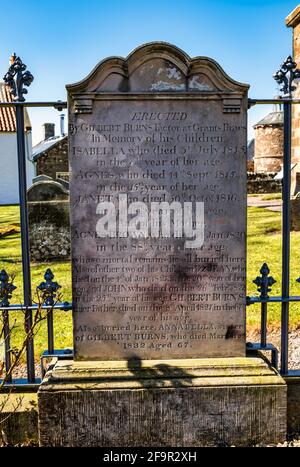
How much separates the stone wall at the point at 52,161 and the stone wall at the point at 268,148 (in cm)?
1580

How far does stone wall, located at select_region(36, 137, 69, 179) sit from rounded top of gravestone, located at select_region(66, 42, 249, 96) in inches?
1056

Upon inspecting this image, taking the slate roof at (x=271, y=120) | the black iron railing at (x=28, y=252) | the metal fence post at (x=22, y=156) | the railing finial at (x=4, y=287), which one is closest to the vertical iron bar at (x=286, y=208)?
the black iron railing at (x=28, y=252)

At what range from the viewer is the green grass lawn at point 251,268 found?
18.1 ft

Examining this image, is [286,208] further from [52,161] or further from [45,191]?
[52,161]

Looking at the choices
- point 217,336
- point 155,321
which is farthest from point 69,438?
point 217,336

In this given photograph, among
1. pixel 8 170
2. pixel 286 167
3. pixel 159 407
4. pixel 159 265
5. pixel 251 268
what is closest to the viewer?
pixel 159 407

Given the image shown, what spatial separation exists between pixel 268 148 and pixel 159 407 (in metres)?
35.4

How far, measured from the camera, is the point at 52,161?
29.5 meters

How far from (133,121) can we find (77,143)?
0.41m

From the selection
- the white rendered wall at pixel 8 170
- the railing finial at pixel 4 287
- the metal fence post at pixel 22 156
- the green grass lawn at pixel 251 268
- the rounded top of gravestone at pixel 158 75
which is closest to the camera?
the rounded top of gravestone at pixel 158 75

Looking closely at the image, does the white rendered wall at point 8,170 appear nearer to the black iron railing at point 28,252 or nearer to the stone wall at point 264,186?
the stone wall at point 264,186

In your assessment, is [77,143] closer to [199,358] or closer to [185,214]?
[185,214]

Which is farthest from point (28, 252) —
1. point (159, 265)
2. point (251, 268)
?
point (251, 268)

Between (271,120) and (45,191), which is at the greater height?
(271,120)
